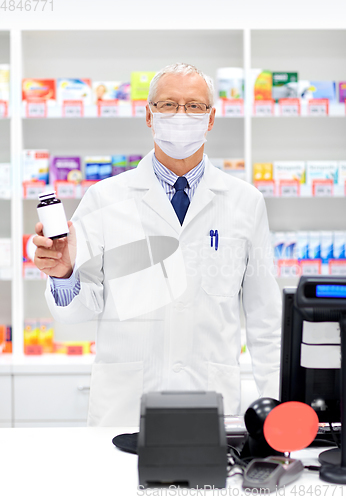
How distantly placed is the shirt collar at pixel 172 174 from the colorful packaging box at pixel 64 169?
4.36 ft

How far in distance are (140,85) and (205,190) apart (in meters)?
1.43

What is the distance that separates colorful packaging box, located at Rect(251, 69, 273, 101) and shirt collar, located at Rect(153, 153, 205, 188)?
Answer: 4.46 feet

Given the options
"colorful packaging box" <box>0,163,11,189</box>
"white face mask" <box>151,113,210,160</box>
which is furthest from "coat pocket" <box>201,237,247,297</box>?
"colorful packaging box" <box>0,163,11,189</box>

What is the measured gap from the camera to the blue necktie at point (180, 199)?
1913 millimetres

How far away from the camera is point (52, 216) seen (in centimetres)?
140

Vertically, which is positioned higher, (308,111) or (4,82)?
(4,82)

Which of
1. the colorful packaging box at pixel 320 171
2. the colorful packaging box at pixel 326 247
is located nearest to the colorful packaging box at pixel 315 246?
the colorful packaging box at pixel 326 247

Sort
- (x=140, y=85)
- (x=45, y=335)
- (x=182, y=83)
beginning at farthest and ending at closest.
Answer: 1. (x=45, y=335)
2. (x=140, y=85)
3. (x=182, y=83)

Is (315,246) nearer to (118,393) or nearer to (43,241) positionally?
(118,393)

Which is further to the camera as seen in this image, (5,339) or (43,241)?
(5,339)

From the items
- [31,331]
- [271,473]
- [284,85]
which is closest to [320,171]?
[284,85]

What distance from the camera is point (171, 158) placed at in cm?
193
